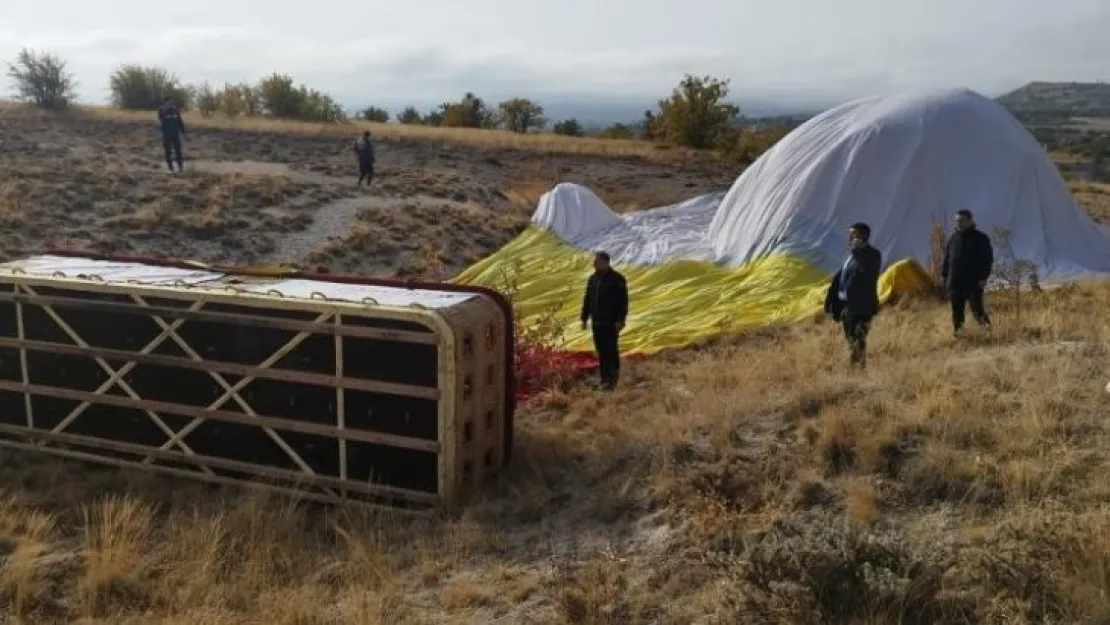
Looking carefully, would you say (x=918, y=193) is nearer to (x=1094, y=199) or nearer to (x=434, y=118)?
(x=1094, y=199)

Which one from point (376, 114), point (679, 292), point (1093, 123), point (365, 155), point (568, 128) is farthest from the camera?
point (1093, 123)

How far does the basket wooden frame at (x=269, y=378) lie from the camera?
674cm

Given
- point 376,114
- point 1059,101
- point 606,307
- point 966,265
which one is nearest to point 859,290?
point 966,265

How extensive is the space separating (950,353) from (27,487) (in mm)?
7695

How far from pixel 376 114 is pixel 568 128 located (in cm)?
1294

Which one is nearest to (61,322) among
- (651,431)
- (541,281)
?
(651,431)

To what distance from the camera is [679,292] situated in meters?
14.1

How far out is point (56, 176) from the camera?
20.9 metres

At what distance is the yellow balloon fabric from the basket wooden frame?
181 inches

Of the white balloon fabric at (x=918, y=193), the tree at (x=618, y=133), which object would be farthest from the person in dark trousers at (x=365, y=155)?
the tree at (x=618, y=133)

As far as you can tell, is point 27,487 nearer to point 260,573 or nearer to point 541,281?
point 260,573

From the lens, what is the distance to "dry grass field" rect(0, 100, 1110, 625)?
4.50m

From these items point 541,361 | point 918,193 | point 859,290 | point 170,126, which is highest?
point 170,126

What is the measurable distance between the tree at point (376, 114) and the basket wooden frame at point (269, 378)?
5003 centimetres
